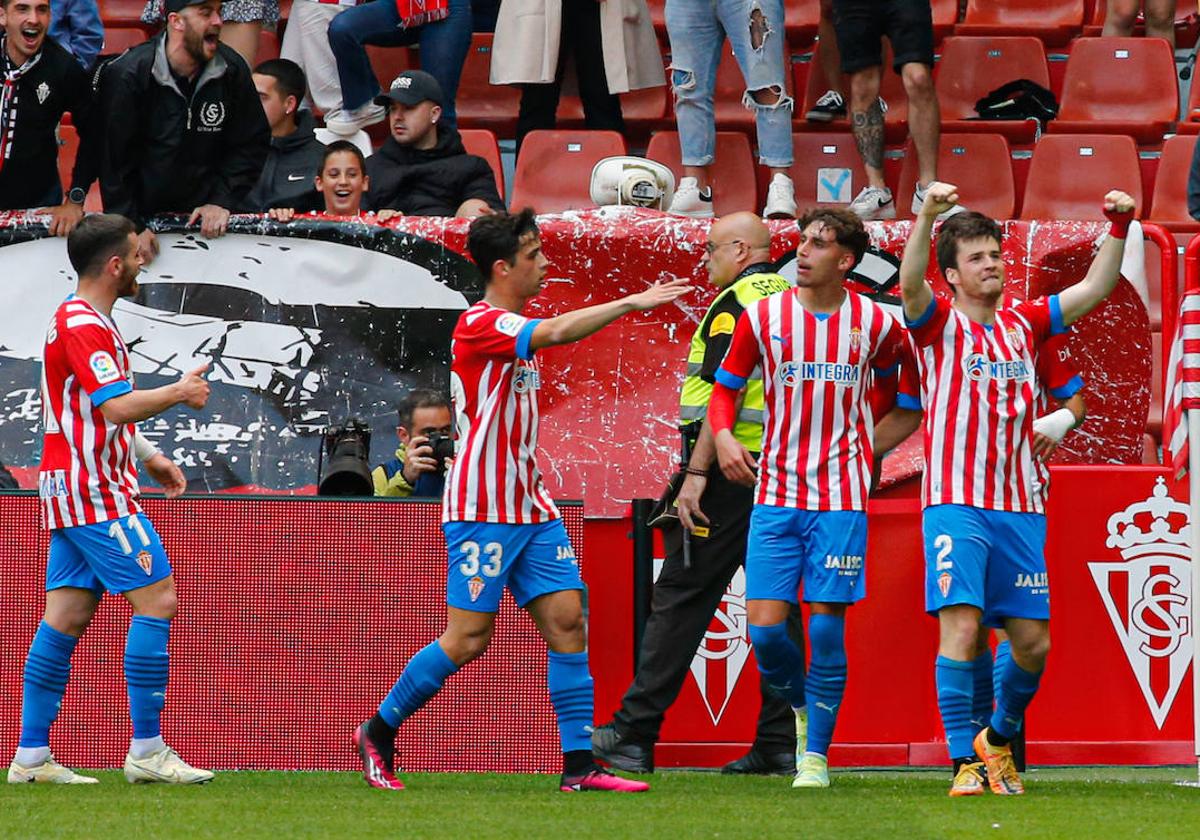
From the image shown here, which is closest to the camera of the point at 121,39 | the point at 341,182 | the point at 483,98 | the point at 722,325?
the point at 722,325

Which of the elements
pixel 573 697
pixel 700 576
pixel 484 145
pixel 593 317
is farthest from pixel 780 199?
pixel 573 697

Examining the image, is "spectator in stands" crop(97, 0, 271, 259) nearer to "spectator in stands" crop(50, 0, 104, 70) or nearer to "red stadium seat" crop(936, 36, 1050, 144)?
"spectator in stands" crop(50, 0, 104, 70)

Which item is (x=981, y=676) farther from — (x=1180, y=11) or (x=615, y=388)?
(x=1180, y=11)

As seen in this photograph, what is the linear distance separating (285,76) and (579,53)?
1.98m

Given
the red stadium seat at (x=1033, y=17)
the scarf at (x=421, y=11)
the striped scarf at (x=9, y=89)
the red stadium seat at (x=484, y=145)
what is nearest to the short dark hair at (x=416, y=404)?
the striped scarf at (x=9, y=89)

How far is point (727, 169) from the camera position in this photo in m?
11.0

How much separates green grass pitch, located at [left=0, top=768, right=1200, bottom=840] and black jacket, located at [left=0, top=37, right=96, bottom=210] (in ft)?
10.5

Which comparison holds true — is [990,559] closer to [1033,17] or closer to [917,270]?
[917,270]

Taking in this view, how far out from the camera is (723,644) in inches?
293

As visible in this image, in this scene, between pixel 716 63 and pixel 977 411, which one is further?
pixel 716 63

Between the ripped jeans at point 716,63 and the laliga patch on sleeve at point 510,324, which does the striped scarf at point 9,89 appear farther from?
the laliga patch on sleeve at point 510,324

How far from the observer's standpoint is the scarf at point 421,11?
1076 cm

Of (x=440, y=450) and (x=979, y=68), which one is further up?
(x=979, y=68)

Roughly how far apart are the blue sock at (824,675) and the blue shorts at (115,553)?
2.07 meters
